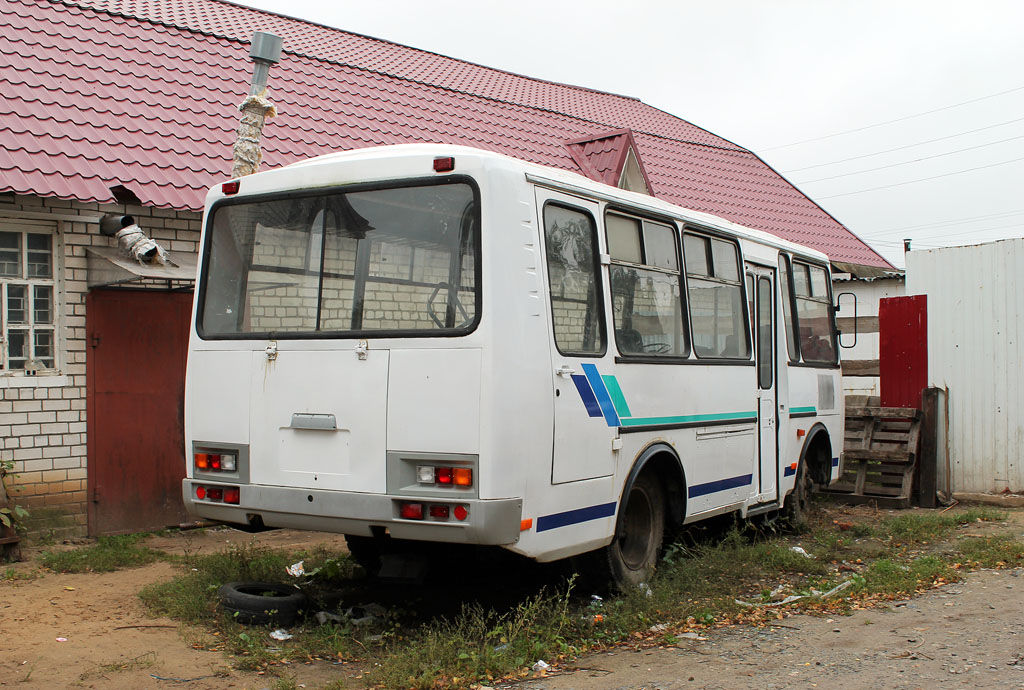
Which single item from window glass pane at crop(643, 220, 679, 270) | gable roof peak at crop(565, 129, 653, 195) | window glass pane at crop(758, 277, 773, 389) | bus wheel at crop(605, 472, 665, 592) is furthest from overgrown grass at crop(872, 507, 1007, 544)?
gable roof peak at crop(565, 129, 653, 195)

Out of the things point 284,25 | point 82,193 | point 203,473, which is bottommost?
point 203,473

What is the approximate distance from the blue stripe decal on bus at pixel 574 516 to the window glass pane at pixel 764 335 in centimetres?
291

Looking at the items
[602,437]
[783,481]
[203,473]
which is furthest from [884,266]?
[203,473]

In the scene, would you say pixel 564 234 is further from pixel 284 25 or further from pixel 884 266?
pixel 884 266

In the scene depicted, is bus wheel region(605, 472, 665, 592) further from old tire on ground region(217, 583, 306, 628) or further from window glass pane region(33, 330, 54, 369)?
window glass pane region(33, 330, 54, 369)

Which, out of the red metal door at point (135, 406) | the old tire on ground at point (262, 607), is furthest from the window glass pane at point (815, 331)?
the red metal door at point (135, 406)

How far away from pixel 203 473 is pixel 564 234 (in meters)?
2.64

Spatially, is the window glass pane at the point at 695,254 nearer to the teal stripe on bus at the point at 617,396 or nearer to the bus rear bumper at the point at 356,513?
the teal stripe on bus at the point at 617,396

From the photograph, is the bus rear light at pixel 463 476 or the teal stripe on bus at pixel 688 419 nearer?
the bus rear light at pixel 463 476

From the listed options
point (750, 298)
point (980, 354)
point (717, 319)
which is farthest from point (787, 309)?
point (980, 354)

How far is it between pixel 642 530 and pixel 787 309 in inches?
132

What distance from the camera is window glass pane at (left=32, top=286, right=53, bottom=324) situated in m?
8.75

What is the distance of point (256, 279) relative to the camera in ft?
21.0

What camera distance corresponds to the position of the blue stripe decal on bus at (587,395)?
610 centimetres
